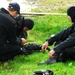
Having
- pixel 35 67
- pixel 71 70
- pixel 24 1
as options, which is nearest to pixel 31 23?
pixel 35 67

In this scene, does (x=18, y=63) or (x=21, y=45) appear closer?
(x=18, y=63)

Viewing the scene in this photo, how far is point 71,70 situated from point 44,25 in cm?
695

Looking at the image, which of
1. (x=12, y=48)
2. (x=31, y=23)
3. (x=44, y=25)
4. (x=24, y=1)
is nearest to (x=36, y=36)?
(x=44, y=25)

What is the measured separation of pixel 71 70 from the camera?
8.38 metres

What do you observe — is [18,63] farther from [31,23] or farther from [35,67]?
[31,23]

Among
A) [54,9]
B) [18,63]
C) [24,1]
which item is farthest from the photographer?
[24,1]

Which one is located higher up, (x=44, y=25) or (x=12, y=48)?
(x=12, y=48)

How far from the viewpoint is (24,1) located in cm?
2578

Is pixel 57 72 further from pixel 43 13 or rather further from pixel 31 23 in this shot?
pixel 43 13

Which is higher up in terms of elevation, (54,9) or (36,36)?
(36,36)

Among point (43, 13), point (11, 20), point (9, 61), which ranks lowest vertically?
point (43, 13)

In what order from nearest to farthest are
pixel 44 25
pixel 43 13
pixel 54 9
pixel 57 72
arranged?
pixel 57 72
pixel 44 25
pixel 43 13
pixel 54 9

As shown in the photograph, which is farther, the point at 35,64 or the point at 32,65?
the point at 35,64

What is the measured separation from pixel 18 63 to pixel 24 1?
16.5 metres
